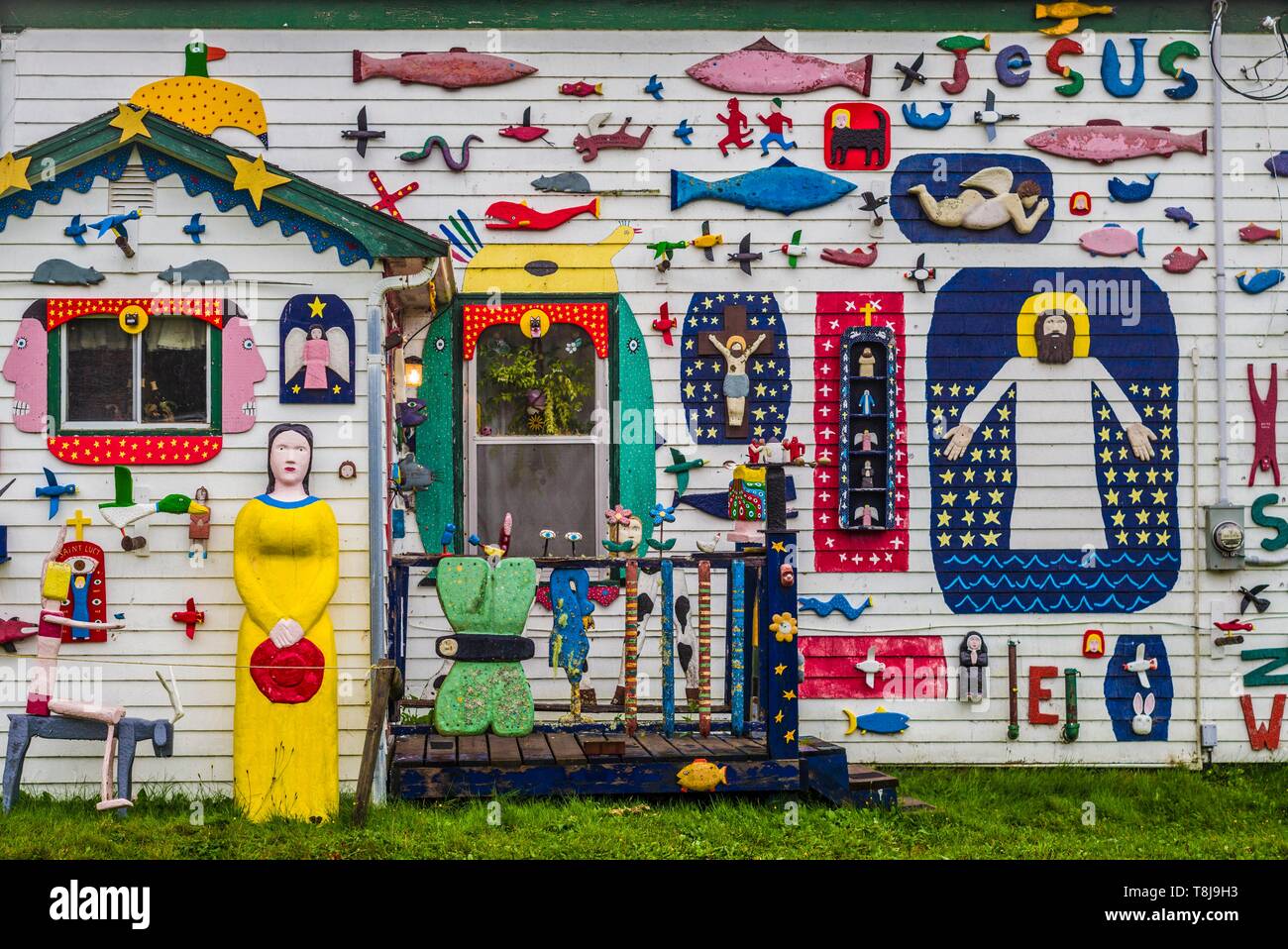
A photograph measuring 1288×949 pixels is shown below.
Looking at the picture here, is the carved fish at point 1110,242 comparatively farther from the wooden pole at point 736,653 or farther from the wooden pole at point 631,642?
the wooden pole at point 631,642

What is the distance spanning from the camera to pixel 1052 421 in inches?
347

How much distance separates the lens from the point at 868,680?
862 centimetres

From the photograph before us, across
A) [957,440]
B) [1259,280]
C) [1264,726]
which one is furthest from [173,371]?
[1264,726]

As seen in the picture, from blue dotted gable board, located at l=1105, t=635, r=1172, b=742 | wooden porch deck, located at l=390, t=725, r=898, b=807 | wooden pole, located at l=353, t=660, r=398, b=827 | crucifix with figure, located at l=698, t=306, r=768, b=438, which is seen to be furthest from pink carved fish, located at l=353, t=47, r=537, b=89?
blue dotted gable board, located at l=1105, t=635, r=1172, b=742

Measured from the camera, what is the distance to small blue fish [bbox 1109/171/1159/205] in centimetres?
885

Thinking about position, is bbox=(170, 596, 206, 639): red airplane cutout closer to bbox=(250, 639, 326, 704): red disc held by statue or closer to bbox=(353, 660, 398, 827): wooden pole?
bbox=(250, 639, 326, 704): red disc held by statue

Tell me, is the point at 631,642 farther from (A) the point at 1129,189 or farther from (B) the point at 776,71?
(A) the point at 1129,189

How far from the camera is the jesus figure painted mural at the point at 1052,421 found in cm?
877

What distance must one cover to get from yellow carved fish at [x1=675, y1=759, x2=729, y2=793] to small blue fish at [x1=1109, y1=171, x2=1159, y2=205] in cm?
495

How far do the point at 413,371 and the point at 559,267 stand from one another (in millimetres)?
1206

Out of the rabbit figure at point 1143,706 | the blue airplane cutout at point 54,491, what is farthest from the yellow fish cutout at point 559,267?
the rabbit figure at point 1143,706

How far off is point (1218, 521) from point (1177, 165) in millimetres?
2481

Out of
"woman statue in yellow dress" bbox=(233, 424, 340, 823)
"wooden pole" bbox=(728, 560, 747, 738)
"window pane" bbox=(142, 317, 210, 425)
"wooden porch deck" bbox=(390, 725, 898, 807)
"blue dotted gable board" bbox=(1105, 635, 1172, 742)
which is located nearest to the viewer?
"woman statue in yellow dress" bbox=(233, 424, 340, 823)

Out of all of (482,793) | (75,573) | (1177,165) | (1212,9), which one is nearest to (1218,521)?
(1177,165)
